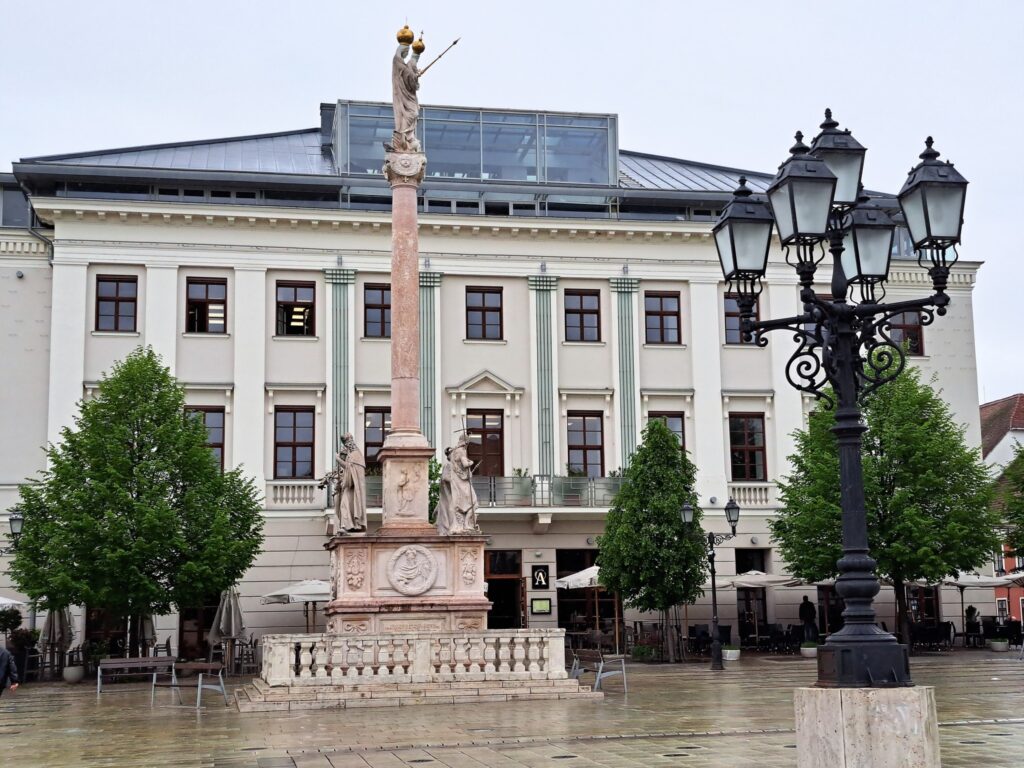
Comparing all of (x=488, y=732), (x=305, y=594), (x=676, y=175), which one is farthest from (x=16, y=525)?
(x=676, y=175)

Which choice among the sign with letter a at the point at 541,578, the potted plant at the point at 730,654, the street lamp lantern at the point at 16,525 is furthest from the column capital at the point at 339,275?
the potted plant at the point at 730,654

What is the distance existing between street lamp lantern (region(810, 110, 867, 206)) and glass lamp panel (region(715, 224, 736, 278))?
0.85 metres

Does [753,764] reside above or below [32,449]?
below

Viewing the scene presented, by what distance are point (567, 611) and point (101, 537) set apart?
13.3 m

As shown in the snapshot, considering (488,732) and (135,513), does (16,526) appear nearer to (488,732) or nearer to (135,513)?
(135,513)

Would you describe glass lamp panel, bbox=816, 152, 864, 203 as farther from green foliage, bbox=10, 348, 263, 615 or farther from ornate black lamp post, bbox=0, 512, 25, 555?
ornate black lamp post, bbox=0, 512, 25, 555

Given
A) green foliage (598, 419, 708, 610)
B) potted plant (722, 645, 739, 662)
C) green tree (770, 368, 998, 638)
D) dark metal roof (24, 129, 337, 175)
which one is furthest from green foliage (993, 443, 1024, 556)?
dark metal roof (24, 129, 337, 175)

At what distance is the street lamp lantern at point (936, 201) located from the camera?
9391 millimetres

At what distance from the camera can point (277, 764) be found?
12.6 metres

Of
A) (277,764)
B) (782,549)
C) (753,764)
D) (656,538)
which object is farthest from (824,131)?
(782,549)

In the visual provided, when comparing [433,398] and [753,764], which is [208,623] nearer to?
[433,398]

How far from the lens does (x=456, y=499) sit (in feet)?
74.0

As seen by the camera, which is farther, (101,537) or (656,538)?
(656,538)

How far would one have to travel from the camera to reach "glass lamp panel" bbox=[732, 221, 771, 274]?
9.95m
